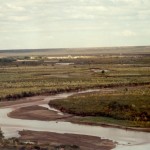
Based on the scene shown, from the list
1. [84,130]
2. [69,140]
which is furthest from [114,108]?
[69,140]

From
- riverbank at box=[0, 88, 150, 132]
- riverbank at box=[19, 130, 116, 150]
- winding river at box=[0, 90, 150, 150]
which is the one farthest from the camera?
riverbank at box=[0, 88, 150, 132]

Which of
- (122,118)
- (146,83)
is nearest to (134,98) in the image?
(122,118)

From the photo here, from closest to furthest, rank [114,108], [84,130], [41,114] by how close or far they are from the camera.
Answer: [84,130] → [114,108] → [41,114]

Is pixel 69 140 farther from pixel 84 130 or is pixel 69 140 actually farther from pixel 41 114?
pixel 41 114

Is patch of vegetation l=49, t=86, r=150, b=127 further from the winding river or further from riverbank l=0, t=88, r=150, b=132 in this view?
the winding river

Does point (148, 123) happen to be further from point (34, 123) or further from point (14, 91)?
point (14, 91)

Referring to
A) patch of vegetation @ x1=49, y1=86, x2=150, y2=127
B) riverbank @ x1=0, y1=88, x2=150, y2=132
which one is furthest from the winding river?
patch of vegetation @ x1=49, y1=86, x2=150, y2=127

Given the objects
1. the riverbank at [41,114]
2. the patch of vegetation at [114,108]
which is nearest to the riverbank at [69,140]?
the riverbank at [41,114]

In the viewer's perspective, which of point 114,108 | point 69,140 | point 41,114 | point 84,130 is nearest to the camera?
point 69,140

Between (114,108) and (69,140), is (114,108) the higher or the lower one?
the higher one

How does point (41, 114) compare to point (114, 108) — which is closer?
point (114, 108)
